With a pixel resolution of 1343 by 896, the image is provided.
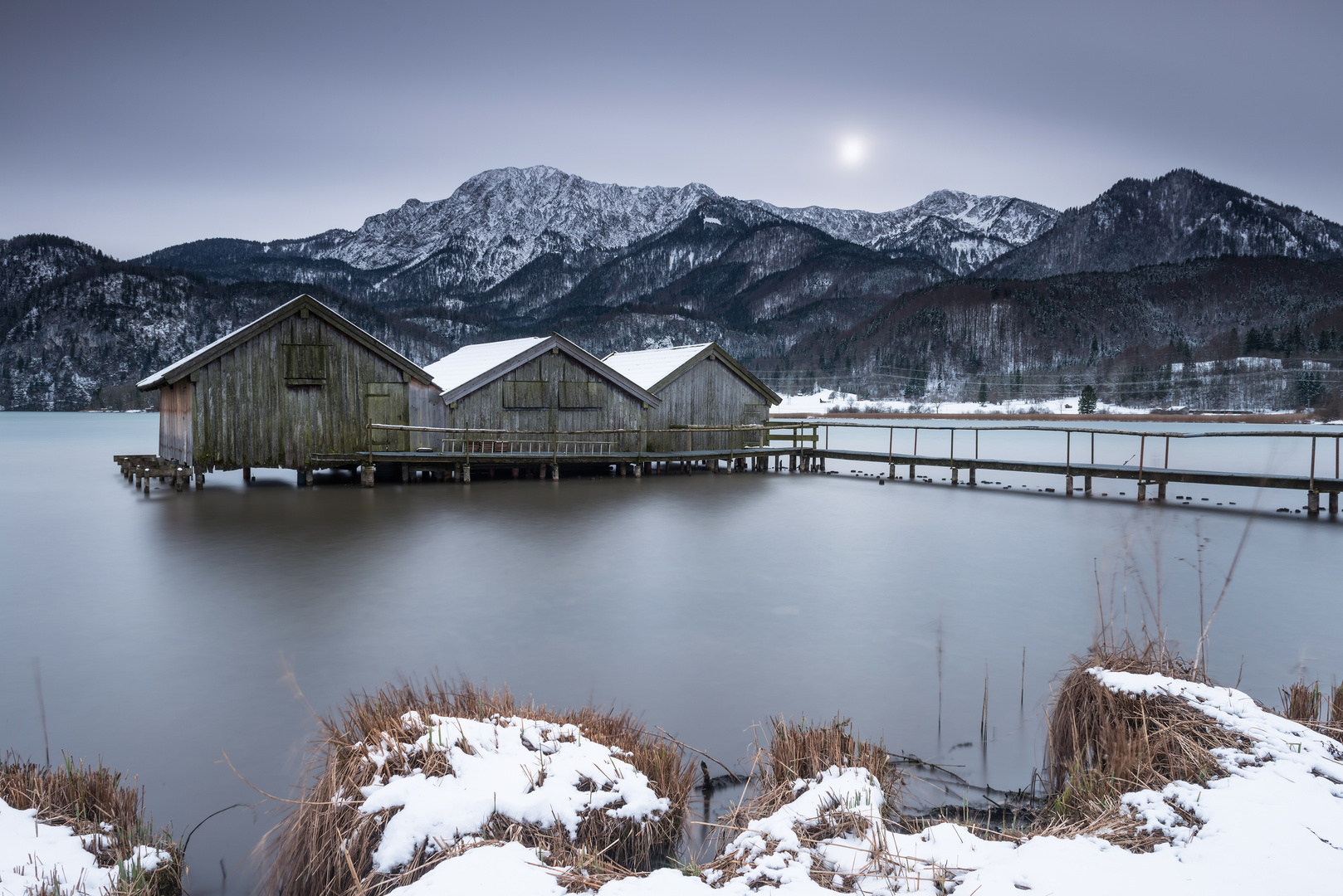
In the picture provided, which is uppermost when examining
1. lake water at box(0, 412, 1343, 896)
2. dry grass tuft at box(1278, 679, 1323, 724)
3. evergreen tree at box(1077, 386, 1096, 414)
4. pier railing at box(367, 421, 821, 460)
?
evergreen tree at box(1077, 386, 1096, 414)

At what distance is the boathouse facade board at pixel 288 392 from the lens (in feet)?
86.1

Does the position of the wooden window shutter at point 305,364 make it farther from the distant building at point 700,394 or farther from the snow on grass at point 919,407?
the snow on grass at point 919,407

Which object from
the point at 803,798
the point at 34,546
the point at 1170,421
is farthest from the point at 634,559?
the point at 1170,421

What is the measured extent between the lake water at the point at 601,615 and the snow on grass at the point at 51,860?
2.63 feet

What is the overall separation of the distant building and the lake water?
10.6 m

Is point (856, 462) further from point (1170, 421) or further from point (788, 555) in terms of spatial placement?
point (1170, 421)

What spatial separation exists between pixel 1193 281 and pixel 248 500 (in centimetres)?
22321

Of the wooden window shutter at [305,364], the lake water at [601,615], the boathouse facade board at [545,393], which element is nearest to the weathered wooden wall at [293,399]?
the wooden window shutter at [305,364]

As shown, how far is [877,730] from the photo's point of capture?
754cm

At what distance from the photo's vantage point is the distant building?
35.0 metres

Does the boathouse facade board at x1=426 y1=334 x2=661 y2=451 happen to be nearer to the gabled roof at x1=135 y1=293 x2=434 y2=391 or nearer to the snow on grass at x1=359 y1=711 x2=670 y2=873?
the gabled roof at x1=135 y1=293 x2=434 y2=391

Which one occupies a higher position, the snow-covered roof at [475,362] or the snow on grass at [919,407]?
the snow-covered roof at [475,362]

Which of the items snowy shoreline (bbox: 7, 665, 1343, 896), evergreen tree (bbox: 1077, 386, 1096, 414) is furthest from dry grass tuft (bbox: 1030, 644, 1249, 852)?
evergreen tree (bbox: 1077, 386, 1096, 414)

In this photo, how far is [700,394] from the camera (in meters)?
36.0
